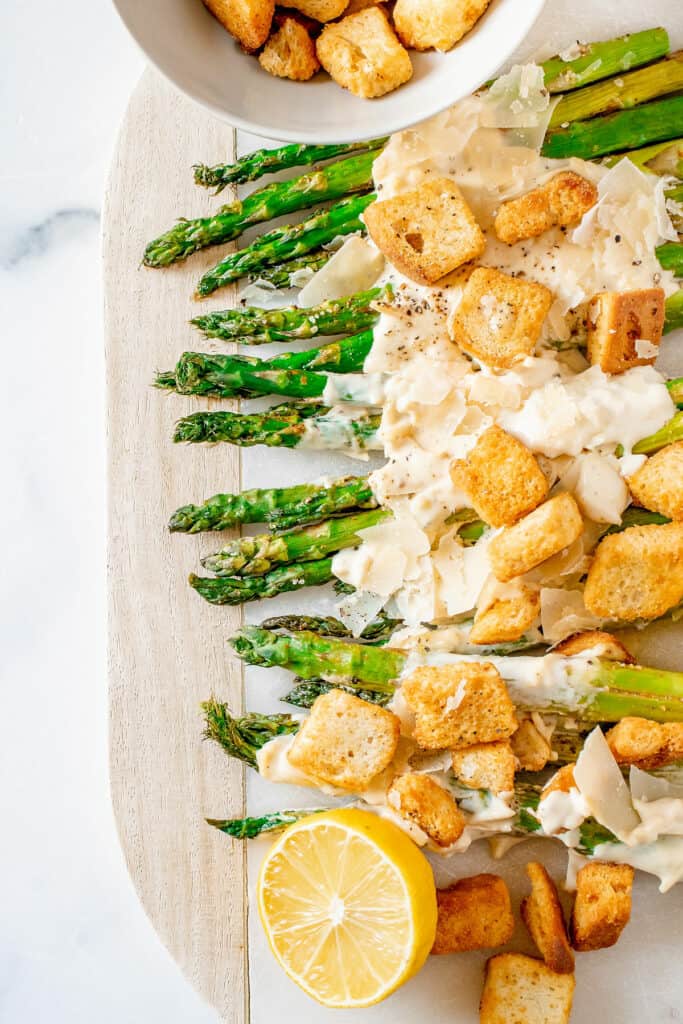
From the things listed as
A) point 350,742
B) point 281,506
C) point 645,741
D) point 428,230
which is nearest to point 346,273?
point 428,230

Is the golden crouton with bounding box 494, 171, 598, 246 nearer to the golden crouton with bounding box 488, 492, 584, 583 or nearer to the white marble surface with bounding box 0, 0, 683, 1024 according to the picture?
the golden crouton with bounding box 488, 492, 584, 583

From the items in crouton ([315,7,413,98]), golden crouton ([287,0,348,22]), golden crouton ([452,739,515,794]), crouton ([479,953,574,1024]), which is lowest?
crouton ([479,953,574,1024])

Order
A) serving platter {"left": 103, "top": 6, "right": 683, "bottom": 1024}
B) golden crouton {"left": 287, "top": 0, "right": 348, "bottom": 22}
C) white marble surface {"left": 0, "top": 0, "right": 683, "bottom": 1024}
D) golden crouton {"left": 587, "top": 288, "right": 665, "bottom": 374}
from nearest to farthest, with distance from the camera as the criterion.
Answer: golden crouton {"left": 287, "top": 0, "right": 348, "bottom": 22}, golden crouton {"left": 587, "top": 288, "right": 665, "bottom": 374}, serving platter {"left": 103, "top": 6, "right": 683, "bottom": 1024}, white marble surface {"left": 0, "top": 0, "right": 683, "bottom": 1024}

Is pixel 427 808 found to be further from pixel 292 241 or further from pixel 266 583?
pixel 292 241

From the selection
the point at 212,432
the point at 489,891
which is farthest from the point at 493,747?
the point at 212,432

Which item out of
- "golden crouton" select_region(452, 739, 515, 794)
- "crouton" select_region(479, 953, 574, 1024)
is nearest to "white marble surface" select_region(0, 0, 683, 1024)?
"crouton" select_region(479, 953, 574, 1024)

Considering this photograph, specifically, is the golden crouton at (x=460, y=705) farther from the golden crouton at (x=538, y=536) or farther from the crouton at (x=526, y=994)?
the crouton at (x=526, y=994)
